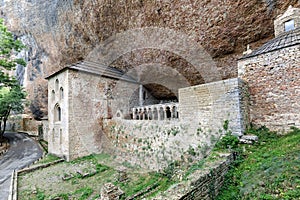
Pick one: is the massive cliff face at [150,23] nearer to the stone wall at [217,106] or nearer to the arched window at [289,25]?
the arched window at [289,25]

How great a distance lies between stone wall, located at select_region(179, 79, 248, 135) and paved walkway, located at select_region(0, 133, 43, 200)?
31.3 feet

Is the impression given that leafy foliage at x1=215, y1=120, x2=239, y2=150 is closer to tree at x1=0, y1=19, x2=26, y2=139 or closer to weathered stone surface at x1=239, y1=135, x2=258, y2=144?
weathered stone surface at x1=239, y1=135, x2=258, y2=144

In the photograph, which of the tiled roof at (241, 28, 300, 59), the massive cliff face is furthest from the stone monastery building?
the massive cliff face

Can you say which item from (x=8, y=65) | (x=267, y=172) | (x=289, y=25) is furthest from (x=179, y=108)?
(x=8, y=65)

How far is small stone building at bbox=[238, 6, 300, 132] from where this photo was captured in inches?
204

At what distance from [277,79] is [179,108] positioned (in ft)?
12.8

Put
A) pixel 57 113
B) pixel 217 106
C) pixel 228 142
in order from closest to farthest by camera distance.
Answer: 1. pixel 228 142
2. pixel 217 106
3. pixel 57 113

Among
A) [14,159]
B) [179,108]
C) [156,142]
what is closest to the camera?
[179,108]

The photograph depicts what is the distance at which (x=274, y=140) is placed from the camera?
5.03 meters

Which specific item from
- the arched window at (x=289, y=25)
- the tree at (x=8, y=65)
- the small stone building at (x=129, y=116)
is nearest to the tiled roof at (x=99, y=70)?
the small stone building at (x=129, y=116)

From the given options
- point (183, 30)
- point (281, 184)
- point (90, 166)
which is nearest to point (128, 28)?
point (183, 30)

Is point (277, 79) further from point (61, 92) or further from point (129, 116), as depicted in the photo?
point (61, 92)

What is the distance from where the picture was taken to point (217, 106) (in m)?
6.05

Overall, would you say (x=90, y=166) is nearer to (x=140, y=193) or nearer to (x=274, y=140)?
(x=140, y=193)
